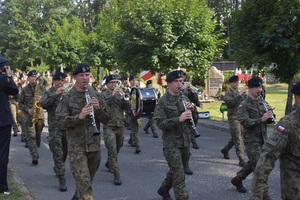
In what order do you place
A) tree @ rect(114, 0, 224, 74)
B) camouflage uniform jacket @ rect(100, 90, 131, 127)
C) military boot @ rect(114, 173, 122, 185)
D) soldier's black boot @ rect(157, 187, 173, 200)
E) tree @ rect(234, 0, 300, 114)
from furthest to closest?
tree @ rect(114, 0, 224, 74), tree @ rect(234, 0, 300, 114), camouflage uniform jacket @ rect(100, 90, 131, 127), military boot @ rect(114, 173, 122, 185), soldier's black boot @ rect(157, 187, 173, 200)

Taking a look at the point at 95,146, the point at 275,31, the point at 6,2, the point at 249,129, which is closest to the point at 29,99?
the point at 95,146

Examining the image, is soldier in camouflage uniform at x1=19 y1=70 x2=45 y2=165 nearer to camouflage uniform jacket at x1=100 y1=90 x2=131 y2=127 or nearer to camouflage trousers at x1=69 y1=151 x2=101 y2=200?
camouflage uniform jacket at x1=100 y1=90 x2=131 y2=127

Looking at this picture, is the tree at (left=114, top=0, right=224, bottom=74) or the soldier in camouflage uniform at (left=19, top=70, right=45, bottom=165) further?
the tree at (left=114, top=0, right=224, bottom=74)

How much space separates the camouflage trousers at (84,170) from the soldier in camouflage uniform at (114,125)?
2.24 metres

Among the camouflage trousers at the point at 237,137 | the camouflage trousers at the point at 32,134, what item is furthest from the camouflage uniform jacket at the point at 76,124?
the camouflage trousers at the point at 237,137

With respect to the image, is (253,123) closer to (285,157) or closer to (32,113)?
(285,157)

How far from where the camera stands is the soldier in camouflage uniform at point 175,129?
5879 millimetres

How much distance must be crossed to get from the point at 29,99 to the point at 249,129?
5379mm

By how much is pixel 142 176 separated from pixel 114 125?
1165mm

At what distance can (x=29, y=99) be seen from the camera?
9844 millimetres

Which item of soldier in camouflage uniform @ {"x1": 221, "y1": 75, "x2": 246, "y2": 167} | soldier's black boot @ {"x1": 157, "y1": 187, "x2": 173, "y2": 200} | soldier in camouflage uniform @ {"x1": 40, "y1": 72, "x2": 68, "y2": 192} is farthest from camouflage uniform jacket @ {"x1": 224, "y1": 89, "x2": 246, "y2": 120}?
soldier in camouflage uniform @ {"x1": 40, "y1": 72, "x2": 68, "y2": 192}

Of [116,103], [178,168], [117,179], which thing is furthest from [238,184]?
[116,103]

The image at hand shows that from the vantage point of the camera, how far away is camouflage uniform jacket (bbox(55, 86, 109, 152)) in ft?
18.4

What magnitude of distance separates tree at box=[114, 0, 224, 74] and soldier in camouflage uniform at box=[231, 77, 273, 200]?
30.0 feet
